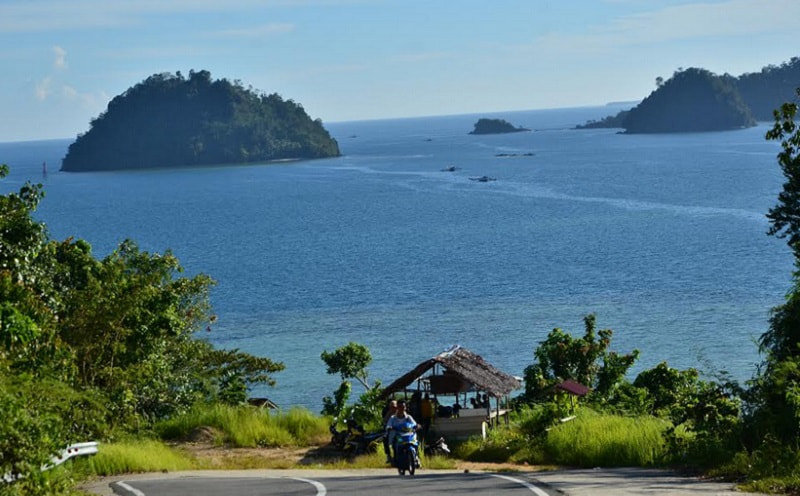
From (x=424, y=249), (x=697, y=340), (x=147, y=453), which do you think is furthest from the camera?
(x=424, y=249)

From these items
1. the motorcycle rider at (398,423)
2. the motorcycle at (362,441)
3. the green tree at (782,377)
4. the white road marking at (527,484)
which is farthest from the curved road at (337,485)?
the motorcycle at (362,441)

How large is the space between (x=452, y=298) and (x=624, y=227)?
32.8 metres

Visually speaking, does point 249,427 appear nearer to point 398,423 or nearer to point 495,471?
point 398,423

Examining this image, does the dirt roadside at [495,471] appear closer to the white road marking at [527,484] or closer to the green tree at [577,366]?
the white road marking at [527,484]

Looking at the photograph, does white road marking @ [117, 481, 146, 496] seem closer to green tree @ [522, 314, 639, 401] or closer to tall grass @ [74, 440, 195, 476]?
tall grass @ [74, 440, 195, 476]

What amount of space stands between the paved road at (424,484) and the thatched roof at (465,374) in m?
8.11

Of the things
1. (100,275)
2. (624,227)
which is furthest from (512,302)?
(100,275)

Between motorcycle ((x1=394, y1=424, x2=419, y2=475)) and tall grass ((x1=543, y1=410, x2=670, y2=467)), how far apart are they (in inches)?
136

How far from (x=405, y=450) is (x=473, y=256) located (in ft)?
207

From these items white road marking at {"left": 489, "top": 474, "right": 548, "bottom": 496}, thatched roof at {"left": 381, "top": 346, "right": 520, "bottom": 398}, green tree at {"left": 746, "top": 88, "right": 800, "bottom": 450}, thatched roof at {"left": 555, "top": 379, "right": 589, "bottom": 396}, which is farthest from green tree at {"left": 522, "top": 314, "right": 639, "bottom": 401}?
white road marking at {"left": 489, "top": 474, "right": 548, "bottom": 496}

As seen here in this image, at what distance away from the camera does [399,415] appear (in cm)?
1678

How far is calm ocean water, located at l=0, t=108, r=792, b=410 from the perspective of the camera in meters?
50.3

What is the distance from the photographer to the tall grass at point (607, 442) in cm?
1772

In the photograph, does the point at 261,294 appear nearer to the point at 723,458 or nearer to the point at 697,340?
the point at 697,340
